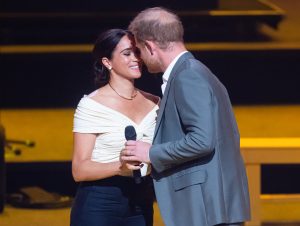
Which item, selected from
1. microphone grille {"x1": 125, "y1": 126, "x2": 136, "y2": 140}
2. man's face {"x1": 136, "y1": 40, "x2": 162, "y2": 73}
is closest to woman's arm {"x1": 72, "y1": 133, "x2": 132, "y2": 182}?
microphone grille {"x1": 125, "y1": 126, "x2": 136, "y2": 140}

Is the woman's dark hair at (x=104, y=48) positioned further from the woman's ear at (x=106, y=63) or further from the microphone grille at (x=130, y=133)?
the microphone grille at (x=130, y=133)

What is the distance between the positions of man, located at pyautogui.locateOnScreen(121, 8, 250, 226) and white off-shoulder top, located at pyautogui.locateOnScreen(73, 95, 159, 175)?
33 centimetres

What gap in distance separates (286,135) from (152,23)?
654 cm

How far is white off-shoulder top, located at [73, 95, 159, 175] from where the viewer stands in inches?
158

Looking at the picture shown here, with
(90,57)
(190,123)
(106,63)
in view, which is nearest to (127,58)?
(106,63)

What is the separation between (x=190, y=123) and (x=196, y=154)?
11 cm

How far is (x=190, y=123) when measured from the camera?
11.5 feet

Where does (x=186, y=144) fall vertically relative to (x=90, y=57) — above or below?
above

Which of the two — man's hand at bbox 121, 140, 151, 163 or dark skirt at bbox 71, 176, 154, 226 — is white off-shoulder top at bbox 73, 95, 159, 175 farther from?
man's hand at bbox 121, 140, 151, 163

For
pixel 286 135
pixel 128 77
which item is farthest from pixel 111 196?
pixel 286 135

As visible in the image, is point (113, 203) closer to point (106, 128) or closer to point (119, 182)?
point (119, 182)

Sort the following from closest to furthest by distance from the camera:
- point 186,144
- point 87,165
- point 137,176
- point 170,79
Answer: point 186,144
point 170,79
point 137,176
point 87,165

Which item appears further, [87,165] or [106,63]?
[106,63]

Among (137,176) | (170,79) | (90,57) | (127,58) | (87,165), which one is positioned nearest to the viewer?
(170,79)
